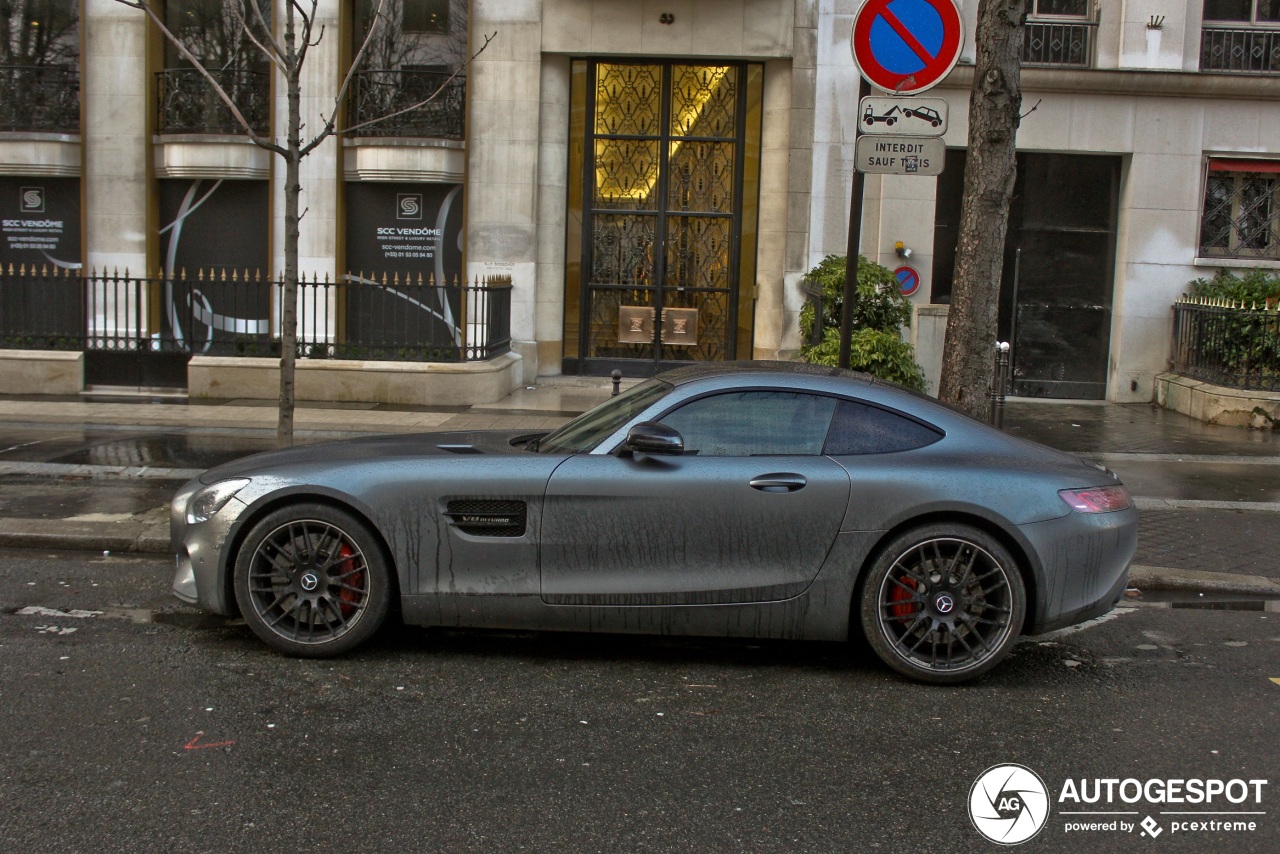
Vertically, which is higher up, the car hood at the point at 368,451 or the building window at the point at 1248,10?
the building window at the point at 1248,10

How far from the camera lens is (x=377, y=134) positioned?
1666 centimetres

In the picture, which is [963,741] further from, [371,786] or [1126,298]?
[1126,298]

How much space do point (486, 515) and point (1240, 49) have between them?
1461 centimetres

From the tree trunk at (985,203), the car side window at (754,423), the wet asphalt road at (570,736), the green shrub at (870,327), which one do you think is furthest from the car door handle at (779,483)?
the green shrub at (870,327)

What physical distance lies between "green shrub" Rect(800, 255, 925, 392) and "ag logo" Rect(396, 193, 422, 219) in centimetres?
597

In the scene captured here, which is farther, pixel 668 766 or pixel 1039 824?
pixel 668 766

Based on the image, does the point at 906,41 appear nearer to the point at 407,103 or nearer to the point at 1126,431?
the point at 1126,431

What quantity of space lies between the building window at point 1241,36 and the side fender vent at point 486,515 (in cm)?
1414

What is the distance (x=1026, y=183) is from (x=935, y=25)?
30.0 ft

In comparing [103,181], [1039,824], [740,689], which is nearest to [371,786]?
[740,689]

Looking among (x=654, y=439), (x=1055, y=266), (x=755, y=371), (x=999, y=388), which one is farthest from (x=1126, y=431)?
(x=654, y=439)

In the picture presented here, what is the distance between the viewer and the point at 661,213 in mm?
16938

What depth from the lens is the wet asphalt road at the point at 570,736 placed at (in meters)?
4.08

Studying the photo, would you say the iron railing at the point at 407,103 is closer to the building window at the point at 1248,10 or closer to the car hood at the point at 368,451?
the building window at the point at 1248,10
